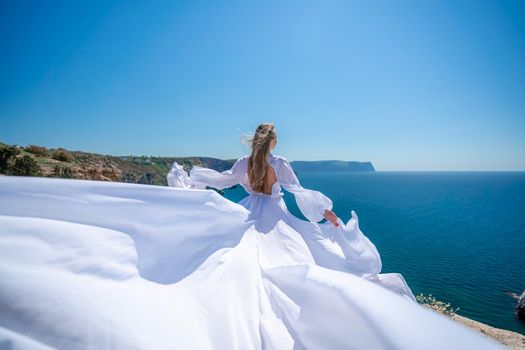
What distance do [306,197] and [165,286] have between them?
7.91ft

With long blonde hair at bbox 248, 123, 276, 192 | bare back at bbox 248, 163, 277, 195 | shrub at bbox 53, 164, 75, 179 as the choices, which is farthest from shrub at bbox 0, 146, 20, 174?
bare back at bbox 248, 163, 277, 195

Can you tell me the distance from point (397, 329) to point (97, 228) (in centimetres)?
214

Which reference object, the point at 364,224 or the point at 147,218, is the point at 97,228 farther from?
the point at 364,224

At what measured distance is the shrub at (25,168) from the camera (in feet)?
54.9

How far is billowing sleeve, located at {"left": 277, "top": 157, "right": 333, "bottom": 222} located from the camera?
11.8 feet

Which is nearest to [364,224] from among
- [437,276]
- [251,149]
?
[437,276]

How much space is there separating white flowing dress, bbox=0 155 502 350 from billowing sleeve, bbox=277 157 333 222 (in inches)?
33.1

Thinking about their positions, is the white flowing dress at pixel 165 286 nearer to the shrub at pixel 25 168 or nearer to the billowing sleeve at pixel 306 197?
the billowing sleeve at pixel 306 197

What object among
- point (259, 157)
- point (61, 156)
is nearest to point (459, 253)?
point (259, 157)

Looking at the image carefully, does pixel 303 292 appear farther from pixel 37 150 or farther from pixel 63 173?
pixel 37 150

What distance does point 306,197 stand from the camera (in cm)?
369

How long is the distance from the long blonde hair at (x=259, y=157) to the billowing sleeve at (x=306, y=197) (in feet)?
0.97

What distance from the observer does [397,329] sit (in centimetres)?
126

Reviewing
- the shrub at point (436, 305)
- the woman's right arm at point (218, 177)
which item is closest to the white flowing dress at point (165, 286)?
the woman's right arm at point (218, 177)
